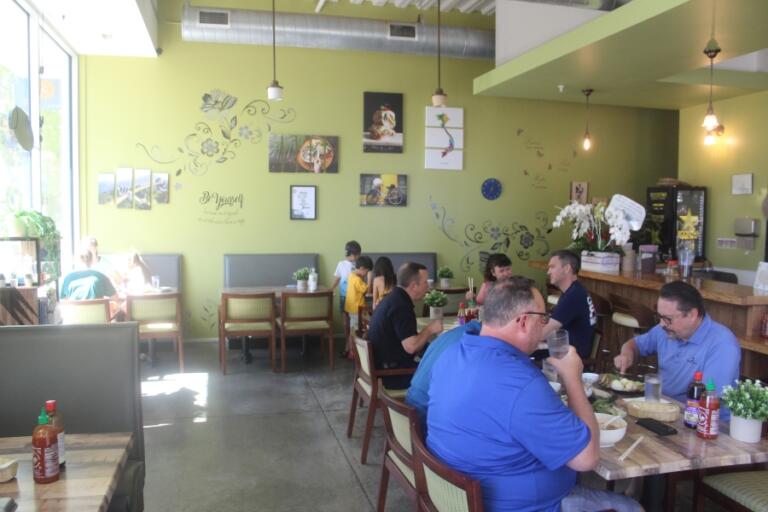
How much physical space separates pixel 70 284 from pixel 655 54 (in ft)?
20.1

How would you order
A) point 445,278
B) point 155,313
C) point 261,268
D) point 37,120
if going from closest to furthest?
point 37,120 < point 155,313 < point 445,278 < point 261,268

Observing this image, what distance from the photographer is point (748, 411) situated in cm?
242

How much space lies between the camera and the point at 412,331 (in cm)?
425

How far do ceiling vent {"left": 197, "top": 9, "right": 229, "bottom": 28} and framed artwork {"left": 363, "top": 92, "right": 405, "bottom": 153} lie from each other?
2.09m

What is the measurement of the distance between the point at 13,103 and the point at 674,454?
5.83 metres

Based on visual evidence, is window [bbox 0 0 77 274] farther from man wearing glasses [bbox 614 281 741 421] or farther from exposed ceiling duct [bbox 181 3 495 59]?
man wearing glasses [bbox 614 281 741 421]

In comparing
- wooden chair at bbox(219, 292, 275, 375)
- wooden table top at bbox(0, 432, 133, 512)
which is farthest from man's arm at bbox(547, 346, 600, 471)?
wooden chair at bbox(219, 292, 275, 375)

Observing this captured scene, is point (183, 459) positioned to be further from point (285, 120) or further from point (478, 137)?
point (478, 137)

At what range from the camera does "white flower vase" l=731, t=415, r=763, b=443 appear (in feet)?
7.97

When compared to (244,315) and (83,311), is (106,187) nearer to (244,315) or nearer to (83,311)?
(83,311)

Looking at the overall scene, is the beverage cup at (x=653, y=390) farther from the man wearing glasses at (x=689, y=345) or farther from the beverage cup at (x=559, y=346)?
the beverage cup at (x=559, y=346)

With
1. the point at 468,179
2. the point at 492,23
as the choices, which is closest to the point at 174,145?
the point at 468,179

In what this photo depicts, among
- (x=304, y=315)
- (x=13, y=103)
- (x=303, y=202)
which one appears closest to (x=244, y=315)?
(x=304, y=315)

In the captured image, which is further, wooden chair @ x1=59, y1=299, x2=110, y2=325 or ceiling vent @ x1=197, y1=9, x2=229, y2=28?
→ ceiling vent @ x1=197, y1=9, x2=229, y2=28
